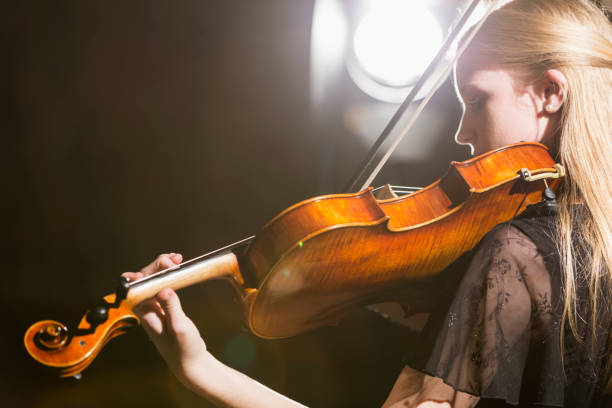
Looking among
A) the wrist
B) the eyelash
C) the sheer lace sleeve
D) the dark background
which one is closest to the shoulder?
the sheer lace sleeve

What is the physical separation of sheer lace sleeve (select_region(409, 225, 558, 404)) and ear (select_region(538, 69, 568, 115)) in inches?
11.9

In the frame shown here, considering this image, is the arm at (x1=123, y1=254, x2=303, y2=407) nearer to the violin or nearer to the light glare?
the violin

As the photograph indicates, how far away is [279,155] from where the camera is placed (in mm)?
1493

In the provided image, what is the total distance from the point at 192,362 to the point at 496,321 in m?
0.47

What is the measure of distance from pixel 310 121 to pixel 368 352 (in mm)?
761

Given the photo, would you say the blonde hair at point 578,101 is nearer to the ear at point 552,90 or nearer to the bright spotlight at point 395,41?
the ear at point 552,90

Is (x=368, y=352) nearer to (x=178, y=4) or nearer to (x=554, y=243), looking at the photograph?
(x=554, y=243)

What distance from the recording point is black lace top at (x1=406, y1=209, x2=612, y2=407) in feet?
2.07

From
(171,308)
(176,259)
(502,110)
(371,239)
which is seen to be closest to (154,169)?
(176,259)

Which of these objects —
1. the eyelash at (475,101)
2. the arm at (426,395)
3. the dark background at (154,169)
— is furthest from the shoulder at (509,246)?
the dark background at (154,169)

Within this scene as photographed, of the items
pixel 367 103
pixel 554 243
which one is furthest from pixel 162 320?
pixel 367 103

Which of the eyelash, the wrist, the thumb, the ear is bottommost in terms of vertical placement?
the wrist

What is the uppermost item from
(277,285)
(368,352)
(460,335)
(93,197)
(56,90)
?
(56,90)

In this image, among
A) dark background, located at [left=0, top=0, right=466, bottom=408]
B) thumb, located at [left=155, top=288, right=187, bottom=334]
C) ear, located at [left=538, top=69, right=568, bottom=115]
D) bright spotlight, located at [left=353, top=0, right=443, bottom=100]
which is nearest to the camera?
thumb, located at [left=155, top=288, right=187, bottom=334]
